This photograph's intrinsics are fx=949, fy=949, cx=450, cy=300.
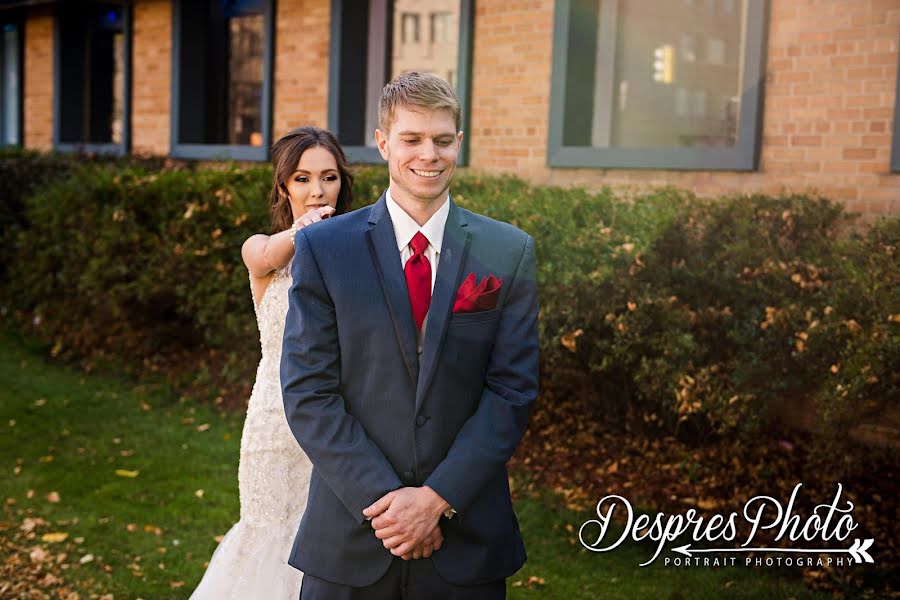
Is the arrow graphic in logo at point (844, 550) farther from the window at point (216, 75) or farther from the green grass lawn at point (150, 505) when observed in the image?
the window at point (216, 75)

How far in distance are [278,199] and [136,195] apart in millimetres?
6088

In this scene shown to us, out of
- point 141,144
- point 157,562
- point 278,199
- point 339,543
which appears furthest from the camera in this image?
point 141,144

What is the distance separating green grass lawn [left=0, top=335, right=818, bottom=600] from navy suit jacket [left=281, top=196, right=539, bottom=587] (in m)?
2.63

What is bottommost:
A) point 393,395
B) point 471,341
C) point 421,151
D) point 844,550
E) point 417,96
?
point 844,550

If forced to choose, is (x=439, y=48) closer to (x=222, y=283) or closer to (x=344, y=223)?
(x=222, y=283)

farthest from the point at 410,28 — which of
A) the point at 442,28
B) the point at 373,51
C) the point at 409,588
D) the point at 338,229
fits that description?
the point at 409,588

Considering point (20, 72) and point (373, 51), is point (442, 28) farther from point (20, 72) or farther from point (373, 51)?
point (20, 72)

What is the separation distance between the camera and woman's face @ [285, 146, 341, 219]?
415 centimetres

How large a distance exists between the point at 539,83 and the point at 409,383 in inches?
283

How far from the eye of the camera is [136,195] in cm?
986

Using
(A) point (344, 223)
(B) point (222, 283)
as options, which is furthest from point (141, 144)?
(A) point (344, 223)

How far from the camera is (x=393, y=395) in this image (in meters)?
2.70

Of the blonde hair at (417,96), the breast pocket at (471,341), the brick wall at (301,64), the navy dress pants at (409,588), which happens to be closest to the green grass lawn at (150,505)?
the navy dress pants at (409,588)

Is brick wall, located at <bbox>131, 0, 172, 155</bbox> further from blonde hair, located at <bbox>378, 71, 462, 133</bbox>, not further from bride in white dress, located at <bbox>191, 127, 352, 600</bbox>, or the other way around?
blonde hair, located at <bbox>378, 71, 462, 133</bbox>
